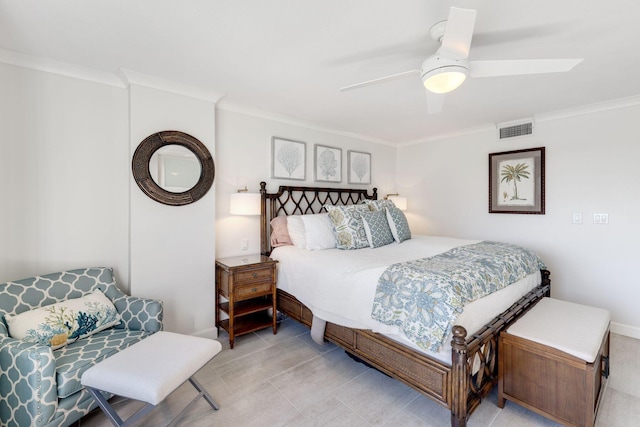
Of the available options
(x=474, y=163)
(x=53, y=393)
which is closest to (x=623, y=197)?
(x=474, y=163)

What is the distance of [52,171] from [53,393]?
164 cm

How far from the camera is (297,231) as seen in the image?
318cm

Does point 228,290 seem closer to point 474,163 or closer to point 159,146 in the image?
point 159,146

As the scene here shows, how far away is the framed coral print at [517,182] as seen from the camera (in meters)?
3.56

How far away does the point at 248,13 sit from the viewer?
1649 mm

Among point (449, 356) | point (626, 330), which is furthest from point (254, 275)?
point (626, 330)

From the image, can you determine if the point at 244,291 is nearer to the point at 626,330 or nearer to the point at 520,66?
the point at 520,66

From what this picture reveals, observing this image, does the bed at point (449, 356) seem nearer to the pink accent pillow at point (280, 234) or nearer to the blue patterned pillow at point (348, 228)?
the pink accent pillow at point (280, 234)

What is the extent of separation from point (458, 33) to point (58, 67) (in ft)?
9.47

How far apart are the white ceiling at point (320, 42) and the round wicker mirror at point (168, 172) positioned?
53 centimetres

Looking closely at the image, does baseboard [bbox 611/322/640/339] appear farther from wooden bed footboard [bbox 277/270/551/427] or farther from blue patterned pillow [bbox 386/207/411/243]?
blue patterned pillow [bbox 386/207/411/243]

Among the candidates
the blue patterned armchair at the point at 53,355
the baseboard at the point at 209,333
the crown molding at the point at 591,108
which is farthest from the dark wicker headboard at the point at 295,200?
the crown molding at the point at 591,108

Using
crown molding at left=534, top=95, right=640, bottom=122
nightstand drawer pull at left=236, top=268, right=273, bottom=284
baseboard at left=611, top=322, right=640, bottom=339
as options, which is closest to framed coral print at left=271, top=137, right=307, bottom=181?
nightstand drawer pull at left=236, top=268, right=273, bottom=284

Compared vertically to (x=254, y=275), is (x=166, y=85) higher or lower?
higher
